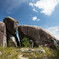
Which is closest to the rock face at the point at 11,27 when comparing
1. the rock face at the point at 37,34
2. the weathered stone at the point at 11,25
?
the weathered stone at the point at 11,25

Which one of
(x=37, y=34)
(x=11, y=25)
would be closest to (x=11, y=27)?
(x=11, y=25)

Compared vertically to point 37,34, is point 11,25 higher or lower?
higher

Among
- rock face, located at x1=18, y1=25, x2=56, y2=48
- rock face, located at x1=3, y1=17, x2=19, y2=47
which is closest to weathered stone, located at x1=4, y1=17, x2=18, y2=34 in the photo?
rock face, located at x1=3, y1=17, x2=19, y2=47

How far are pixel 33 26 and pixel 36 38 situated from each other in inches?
84.5

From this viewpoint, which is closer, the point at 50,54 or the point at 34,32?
the point at 50,54

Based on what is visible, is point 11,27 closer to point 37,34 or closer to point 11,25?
point 11,25

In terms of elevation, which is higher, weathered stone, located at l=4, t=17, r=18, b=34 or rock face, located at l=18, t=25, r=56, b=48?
weathered stone, located at l=4, t=17, r=18, b=34

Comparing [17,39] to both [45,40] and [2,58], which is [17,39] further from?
[2,58]

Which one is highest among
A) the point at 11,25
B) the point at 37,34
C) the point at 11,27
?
the point at 11,25

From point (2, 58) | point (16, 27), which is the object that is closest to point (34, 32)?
point (16, 27)

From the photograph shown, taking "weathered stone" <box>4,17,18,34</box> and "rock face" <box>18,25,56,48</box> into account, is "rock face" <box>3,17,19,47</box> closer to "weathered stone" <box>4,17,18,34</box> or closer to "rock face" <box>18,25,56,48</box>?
"weathered stone" <box>4,17,18,34</box>

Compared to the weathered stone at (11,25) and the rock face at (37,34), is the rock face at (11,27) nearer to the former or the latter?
the weathered stone at (11,25)

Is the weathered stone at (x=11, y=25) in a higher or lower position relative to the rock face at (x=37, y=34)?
higher

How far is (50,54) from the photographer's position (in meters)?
3.08
